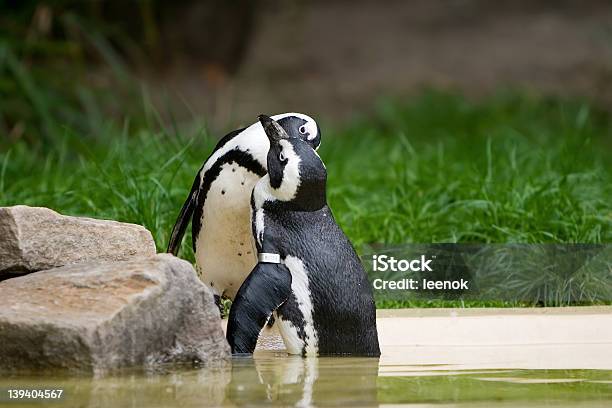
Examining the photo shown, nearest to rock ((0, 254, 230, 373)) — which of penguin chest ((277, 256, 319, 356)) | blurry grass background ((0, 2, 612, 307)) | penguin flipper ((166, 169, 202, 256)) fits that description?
penguin chest ((277, 256, 319, 356))

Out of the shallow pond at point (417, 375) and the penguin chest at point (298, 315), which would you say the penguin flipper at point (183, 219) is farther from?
the penguin chest at point (298, 315)

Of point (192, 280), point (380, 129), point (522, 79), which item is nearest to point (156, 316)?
point (192, 280)

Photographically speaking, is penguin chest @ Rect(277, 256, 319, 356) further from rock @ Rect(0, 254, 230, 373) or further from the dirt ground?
the dirt ground

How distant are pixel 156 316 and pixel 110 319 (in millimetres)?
173

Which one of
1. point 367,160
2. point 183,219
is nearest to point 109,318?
point 183,219

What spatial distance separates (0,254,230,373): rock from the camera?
2619mm

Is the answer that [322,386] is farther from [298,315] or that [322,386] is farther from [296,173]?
[296,173]

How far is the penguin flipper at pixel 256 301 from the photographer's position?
2.91 m

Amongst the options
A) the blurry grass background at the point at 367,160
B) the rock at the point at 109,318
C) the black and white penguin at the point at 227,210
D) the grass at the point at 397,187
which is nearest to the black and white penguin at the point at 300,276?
the rock at the point at 109,318

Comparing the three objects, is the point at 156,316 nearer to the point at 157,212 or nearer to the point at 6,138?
the point at 157,212

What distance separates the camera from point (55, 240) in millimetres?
3139

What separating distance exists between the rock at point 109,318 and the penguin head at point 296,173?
13.3 inches

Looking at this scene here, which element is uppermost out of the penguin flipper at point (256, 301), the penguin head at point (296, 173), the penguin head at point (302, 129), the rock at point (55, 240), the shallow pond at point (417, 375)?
the penguin head at point (302, 129)

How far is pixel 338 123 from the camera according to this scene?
8898mm
